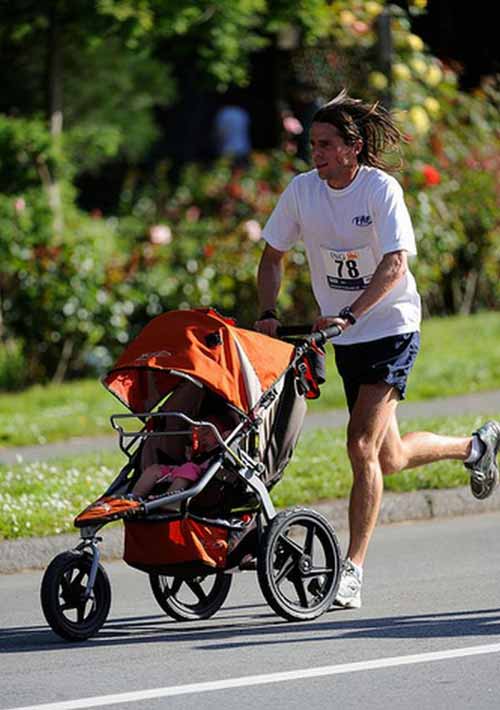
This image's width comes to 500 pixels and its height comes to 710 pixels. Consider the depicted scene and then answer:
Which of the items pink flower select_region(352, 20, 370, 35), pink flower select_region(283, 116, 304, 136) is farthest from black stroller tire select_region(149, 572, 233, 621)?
A: pink flower select_region(352, 20, 370, 35)

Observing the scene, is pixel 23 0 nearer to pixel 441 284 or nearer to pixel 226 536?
pixel 441 284

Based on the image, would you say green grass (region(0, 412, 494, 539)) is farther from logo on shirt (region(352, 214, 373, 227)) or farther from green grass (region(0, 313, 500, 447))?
logo on shirt (region(352, 214, 373, 227))

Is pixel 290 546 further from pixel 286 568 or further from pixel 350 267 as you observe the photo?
pixel 350 267

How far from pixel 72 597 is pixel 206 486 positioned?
636 mm

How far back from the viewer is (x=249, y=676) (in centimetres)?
579

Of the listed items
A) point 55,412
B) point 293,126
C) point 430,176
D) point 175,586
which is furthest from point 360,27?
point 175,586

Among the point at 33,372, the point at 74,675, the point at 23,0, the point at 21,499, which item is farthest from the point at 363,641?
the point at 23,0

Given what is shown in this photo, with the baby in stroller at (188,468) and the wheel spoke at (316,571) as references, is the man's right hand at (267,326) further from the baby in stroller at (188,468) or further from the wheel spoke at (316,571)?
the wheel spoke at (316,571)

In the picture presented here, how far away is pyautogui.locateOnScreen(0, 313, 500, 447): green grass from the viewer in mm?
11648

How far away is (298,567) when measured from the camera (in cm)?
661

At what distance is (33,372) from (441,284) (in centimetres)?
446

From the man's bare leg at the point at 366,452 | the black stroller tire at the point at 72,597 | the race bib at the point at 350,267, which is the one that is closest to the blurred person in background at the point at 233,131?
the race bib at the point at 350,267

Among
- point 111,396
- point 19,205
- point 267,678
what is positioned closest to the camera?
point 267,678

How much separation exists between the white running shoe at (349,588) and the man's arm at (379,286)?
0.95 m
